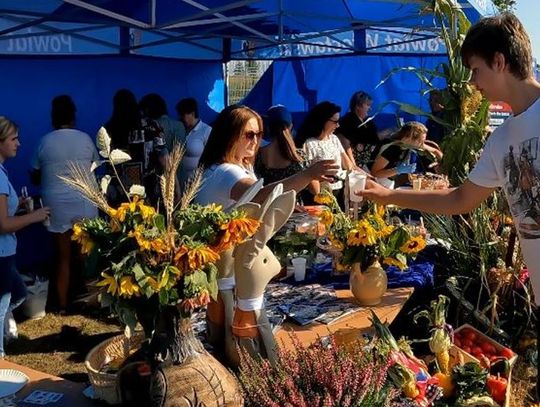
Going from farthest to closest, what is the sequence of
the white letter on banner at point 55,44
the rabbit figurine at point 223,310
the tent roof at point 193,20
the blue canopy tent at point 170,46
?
the white letter on banner at point 55,44
the blue canopy tent at point 170,46
the tent roof at point 193,20
the rabbit figurine at point 223,310

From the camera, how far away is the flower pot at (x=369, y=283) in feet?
7.65

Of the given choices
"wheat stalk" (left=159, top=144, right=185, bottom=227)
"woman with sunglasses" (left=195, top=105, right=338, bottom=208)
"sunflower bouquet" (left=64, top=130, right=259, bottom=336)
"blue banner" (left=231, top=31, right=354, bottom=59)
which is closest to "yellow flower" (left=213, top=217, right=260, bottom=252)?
"sunflower bouquet" (left=64, top=130, right=259, bottom=336)

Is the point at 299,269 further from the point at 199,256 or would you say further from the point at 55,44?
the point at 55,44

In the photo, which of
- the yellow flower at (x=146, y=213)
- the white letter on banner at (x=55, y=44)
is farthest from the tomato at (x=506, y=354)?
the white letter on banner at (x=55, y=44)

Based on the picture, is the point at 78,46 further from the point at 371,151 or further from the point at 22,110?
the point at 371,151

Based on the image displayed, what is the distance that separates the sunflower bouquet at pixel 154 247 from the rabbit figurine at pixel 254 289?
233mm

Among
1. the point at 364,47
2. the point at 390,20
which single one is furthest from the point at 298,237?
the point at 364,47

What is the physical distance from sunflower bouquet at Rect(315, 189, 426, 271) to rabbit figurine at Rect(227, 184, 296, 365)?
2.27 ft

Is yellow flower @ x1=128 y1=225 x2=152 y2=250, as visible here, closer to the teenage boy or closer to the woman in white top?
the teenage boy

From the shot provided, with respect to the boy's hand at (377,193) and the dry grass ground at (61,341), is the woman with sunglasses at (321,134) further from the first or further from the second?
the boy's hand at (377,193)

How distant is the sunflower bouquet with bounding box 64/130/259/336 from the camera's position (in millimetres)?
1291

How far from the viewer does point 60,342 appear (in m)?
3.67

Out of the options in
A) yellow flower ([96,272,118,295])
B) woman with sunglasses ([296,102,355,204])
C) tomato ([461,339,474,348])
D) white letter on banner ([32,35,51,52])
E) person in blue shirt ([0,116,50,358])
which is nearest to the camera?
yellow flower ([96,272,118,295])

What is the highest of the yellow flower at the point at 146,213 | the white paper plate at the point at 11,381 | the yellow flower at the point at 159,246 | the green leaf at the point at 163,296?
the yellow flower at the point at 146,213
